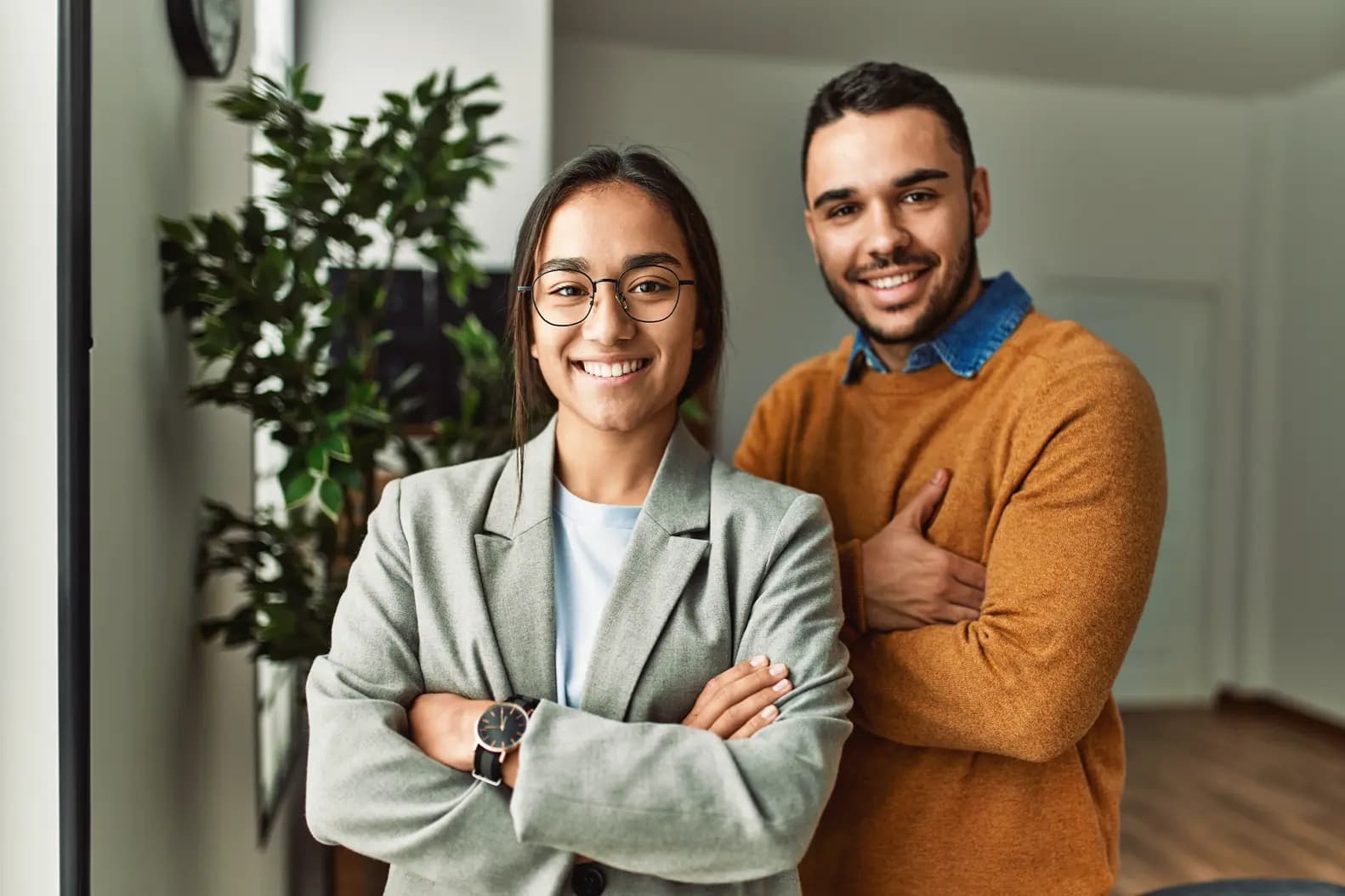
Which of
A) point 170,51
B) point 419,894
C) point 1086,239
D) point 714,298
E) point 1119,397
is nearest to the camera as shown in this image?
point 419,894

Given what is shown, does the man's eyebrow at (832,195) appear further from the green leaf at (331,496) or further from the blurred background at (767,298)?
A: the green leaf at (331,496)

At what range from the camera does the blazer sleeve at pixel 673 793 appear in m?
0.99

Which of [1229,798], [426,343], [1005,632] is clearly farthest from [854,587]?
→ [1229,798]

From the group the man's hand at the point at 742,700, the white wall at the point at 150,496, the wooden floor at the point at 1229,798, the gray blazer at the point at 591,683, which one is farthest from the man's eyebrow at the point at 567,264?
the wooden floor at the point at 1229,798

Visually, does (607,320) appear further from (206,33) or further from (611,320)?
(206,33)

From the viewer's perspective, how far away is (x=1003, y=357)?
1467 millimetres

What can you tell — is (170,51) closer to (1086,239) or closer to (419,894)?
(419,894)

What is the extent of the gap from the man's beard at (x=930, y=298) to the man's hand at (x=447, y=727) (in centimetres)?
75

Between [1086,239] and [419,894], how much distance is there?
575 centimetres

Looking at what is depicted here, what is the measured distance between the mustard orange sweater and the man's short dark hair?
30cm

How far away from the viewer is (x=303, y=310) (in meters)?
2.09

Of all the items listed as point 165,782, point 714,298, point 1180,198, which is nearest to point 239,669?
point 165,782

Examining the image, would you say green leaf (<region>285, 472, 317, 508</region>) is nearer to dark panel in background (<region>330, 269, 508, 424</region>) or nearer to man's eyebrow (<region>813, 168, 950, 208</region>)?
man's eyebrow (<region>813, 168, 950, 208</region>)

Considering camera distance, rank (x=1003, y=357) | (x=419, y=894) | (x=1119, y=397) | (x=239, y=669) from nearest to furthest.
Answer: (x=419, y=894) < (x=1119, y=397) < (x=1003, y=357) < (x=239, y=669)
